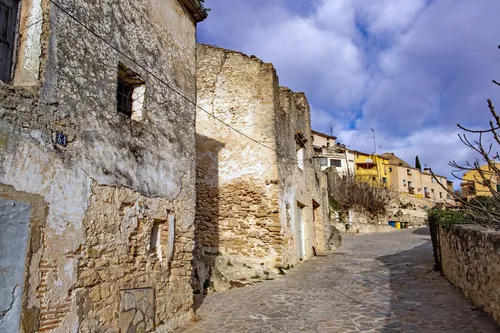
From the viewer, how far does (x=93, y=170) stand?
4.81m

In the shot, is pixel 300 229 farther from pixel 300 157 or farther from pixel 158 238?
pixel 158 238

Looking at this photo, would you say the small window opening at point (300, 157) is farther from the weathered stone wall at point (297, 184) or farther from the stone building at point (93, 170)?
the stone building at point (93, 170)

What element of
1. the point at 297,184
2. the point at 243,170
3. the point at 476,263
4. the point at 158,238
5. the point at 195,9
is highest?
the point at 195,9

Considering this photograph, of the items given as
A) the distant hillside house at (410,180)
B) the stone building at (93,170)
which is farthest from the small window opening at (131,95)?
the distant hillside house at (410,180)

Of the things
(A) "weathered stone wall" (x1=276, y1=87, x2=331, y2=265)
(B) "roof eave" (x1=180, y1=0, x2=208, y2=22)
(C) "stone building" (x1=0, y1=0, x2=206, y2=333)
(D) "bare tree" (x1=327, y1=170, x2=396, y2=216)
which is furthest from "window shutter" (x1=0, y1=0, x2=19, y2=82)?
(D) "bare tree" (x1=327, y1=170, x2=396, y2=216)

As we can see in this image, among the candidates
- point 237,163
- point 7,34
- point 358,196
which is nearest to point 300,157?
point 237,163

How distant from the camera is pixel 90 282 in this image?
4.65 metres

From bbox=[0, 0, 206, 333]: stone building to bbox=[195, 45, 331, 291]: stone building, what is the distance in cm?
509

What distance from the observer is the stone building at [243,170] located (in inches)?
468

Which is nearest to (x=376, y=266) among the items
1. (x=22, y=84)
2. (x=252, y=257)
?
(x=252, y=257)

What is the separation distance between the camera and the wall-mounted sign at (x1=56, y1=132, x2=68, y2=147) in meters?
4.32

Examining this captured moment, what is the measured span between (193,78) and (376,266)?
8287mm

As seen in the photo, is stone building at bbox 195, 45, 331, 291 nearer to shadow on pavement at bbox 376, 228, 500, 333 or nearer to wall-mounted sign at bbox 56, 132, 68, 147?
shadow on pavement at bbox 376, 228, 500, 333

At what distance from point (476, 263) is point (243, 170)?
7261 millimetres
